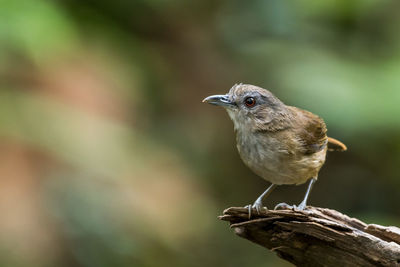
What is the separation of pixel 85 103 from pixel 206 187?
7.34 feet

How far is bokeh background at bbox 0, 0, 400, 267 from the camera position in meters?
6.46

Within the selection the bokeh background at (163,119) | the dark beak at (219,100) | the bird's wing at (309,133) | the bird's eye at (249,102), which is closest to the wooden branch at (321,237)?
the bird's wing at (309,133)

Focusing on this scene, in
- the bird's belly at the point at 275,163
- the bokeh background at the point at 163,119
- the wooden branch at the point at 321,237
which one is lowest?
the wooden branch at the point at 321,237

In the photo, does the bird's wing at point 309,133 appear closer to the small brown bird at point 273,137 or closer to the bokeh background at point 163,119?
A: the small brown bird at point 273,137

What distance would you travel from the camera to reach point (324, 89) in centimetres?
680

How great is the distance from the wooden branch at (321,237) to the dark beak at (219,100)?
3.42ft

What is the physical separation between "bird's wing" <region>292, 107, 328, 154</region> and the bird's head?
0.23 metres

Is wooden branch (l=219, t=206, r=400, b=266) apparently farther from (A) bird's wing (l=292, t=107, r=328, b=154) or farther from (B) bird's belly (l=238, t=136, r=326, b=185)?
(A) bird's wing (l=292, t=107, r=328, b=154)

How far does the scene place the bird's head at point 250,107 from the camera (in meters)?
4.79

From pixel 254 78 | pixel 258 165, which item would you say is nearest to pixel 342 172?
pixel 254 78

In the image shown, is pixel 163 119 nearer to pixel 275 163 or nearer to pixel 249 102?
pixel 249 102

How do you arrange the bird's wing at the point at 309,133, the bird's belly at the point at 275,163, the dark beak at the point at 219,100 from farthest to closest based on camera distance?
1. the bird's wing at the point at 309,133
2. the dark beak at the point at 219,100
3. the bird's belly at the point at 275,163

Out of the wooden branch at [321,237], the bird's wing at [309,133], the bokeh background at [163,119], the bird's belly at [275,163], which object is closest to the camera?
the wooden branch at [321,237]

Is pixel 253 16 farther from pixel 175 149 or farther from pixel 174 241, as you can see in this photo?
pixel 174 241
